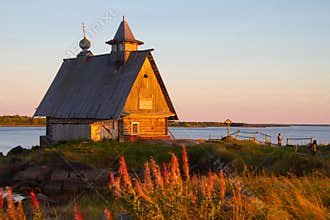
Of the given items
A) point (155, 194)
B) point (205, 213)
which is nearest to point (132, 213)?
point (155, 194)

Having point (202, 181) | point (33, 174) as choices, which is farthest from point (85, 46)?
point (202, 181)

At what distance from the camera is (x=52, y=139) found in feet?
131

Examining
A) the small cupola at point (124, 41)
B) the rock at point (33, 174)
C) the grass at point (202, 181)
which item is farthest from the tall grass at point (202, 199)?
the small cupola at point (124, 41)

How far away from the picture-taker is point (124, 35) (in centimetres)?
3912

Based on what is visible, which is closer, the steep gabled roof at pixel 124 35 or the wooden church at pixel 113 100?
the wooden church at pixel 113 100

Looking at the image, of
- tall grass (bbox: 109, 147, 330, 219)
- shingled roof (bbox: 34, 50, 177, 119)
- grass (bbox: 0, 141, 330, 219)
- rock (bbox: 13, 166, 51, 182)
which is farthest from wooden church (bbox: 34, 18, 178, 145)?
tall grass (bbox: 109, 147, 330, 219)

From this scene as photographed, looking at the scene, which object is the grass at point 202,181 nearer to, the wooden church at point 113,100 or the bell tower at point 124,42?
the wooden church at point 113,100

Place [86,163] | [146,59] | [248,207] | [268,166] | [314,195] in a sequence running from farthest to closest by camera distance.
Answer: [146,59], [86,163], [268,166], [314,195], [248,207]

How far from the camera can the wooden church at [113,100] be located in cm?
3619

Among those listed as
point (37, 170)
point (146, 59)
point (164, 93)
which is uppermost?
point (146, 59)

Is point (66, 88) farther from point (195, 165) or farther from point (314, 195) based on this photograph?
point (314, 195)

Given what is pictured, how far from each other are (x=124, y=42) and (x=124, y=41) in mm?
80

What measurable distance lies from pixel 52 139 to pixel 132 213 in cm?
3394

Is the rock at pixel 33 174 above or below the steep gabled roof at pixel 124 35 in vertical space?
below
